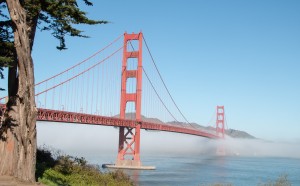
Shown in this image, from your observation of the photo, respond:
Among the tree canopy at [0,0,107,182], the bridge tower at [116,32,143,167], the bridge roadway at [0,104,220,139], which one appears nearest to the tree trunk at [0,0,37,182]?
the tree canopy at [0,0,107,182]

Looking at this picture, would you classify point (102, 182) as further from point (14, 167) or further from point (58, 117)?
point (58, 117)

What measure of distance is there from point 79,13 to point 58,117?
22.5 meters

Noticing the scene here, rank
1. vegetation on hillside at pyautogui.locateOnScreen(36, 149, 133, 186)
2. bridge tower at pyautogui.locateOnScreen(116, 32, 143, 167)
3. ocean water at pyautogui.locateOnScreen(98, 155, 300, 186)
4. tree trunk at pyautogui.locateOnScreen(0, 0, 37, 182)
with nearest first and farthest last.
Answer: tree trunk at pyautogui.locateOnScreen(0, 0, 37, 182)
vegetation on hillside at pyautogui.locateOnScreen(36, 149, 133, 186)
ocean water at pyautogui.locateOnScreen(98, 155, 300, 186)
bridge tower at pyautogui.locateOnScreen(116, 32, 143, 167)

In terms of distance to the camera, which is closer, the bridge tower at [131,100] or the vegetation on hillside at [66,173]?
the vegetation on hillside at [66,173]

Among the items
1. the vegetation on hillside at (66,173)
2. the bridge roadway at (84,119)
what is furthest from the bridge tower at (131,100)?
the vegetation on hillside at (66,173)

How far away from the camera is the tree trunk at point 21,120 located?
11.2 m

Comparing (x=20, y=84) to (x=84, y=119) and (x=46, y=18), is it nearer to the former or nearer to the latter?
(x=46, y=18)

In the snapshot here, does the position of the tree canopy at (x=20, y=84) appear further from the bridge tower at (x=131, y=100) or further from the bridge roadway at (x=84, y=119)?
the bridge tower at (x=131, y=100)

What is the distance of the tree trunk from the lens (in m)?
11.2

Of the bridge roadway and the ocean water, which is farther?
the ocean water

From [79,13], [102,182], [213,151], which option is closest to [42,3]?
[79,13]

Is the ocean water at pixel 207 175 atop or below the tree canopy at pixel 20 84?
below

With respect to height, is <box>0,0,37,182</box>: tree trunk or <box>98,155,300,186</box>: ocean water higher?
<box>0,0,37,182</box>: tree trunk

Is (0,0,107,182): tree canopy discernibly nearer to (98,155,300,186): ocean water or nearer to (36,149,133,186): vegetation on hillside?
(36,149,133,186): vegetation on hillside
